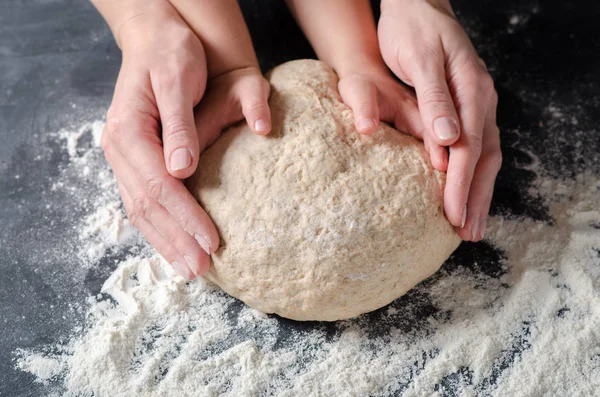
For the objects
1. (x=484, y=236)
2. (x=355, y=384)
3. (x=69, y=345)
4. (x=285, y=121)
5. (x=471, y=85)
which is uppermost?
(x=471, y=85)

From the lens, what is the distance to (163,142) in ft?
4.85

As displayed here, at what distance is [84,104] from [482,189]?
140 centimetres

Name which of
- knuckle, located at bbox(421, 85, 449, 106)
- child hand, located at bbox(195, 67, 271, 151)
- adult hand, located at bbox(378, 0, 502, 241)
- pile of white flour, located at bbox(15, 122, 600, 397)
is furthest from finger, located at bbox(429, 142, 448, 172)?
child hand, located at bbox(195, 67, 271, 151)

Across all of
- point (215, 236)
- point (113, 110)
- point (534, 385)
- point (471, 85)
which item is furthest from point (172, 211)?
point (534, 385)

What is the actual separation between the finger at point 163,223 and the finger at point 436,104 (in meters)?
0.64

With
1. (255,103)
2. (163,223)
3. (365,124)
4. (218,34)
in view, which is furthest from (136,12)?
(365,124)

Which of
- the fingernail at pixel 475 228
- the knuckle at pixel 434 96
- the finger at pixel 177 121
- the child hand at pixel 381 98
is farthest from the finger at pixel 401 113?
the finger at pixel 177 121

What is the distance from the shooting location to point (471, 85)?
1564mm

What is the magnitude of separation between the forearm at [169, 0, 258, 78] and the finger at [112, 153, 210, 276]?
0.39m

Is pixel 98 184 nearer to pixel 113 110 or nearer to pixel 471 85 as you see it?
pixel 113 110

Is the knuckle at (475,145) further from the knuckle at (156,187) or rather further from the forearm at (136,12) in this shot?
the forearm at (136,12)

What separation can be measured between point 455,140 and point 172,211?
707 mm

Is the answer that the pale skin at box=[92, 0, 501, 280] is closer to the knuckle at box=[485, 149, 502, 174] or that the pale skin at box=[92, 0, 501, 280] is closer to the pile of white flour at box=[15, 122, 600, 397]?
the knuckle at box=[485, 149, 502, 174]

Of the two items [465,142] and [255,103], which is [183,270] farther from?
[465,142]
